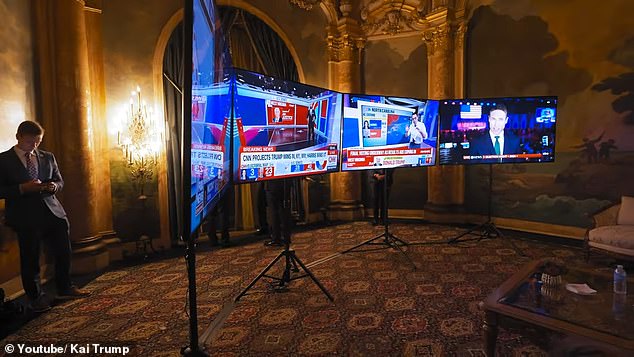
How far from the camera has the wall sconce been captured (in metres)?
5.02

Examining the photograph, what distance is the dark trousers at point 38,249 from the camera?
332cm

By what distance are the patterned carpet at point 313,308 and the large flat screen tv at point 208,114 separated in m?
1.27

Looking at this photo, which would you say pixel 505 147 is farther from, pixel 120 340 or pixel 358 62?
pixel 120 340

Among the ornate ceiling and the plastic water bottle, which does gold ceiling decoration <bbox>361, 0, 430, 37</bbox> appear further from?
the plastic water bottle

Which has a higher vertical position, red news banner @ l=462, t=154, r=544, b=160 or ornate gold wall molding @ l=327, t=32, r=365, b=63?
ornate gold wall molding @ l=327, t=32, r=365, b=63

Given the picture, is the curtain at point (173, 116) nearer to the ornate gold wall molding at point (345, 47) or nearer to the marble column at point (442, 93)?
the ornate gold wall molding at point (345, 47)

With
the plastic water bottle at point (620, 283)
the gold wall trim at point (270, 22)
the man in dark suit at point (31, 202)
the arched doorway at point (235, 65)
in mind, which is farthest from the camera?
the gold wall trim at point (270, 22)

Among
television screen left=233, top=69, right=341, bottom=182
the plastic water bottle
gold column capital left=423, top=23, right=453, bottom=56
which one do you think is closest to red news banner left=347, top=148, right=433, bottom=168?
television screen left=233, top=69, right=341, bottom=182

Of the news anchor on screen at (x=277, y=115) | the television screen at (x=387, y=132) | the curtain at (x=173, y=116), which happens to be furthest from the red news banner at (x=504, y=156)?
the curtain at (x=173, y=116)

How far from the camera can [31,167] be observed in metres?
3.37

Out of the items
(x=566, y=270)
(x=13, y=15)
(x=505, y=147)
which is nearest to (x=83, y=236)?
(x=13, y=15)

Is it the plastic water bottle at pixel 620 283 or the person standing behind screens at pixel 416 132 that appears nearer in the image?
the plastic water bottle at pixel 620 283

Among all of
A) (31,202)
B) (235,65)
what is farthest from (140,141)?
(235,65)

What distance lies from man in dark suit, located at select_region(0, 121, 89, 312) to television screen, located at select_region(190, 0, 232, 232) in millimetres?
2033
